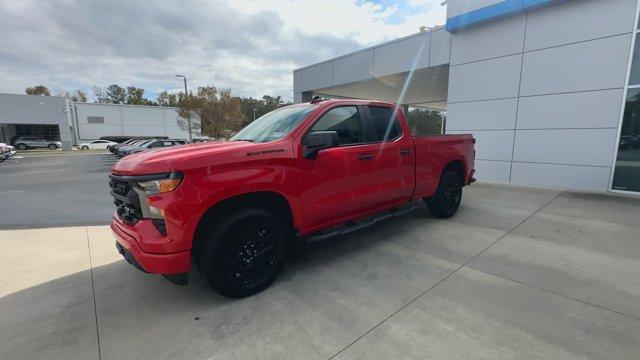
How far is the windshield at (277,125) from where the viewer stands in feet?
11.7

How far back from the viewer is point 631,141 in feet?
24.1

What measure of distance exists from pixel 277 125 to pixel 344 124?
0.84 metres

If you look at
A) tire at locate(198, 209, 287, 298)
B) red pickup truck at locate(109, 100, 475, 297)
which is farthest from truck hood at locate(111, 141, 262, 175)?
tire at locate(198, 209, 287, 298)

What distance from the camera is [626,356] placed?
7.33ft

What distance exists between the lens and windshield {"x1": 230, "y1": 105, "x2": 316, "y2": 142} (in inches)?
141

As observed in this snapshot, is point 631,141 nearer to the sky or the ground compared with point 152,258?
nearer to the sky

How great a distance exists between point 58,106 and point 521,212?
53.2m

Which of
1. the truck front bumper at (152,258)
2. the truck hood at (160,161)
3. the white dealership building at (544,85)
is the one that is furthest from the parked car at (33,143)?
the truck front bumper at (152,258)

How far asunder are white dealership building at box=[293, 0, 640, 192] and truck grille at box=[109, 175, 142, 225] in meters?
9.80

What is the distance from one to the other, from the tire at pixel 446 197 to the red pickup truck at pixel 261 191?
1.00 metres

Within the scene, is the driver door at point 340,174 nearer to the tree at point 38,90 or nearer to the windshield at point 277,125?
the windshield at point 277,125

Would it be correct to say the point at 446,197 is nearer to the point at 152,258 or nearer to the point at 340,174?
the point at 340,174

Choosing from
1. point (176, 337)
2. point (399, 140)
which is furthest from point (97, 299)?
point (399, 140)

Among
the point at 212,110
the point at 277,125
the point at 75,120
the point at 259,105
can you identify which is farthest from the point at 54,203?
the point at 259,105
